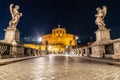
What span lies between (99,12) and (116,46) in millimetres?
7859

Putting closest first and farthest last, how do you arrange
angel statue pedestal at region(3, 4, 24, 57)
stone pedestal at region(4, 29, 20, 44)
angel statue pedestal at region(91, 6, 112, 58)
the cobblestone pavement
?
the cobblestone pavement → angel statue pedestal at region(3, 4, 24, 57) → stone pedestal at region(4, 29, 20, 44) → angel statue pedestal at region(91, 6, 112, 58)

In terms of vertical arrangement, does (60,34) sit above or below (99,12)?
above

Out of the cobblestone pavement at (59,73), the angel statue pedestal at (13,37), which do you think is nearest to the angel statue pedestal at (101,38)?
the cobblestone pavement at (59,73)

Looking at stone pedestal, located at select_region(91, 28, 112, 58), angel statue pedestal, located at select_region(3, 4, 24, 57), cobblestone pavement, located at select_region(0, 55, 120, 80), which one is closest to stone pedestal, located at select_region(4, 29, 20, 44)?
angel statue pedestal, located at select_region(3, 4, 24, 57)

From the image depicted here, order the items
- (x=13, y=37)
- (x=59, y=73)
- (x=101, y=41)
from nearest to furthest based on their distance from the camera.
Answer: (x=59, y=73) → (x=13, y=37) → (x=101, y=41)

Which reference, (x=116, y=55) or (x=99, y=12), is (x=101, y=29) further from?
(x=116, y=55)

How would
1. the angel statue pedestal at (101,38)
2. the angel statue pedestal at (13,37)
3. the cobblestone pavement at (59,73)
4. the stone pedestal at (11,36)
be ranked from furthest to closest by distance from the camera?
the angel statue pedestal at (101,38) < the stone pedestal at (11,36) < the angel statue pedestal at (13,37) < the cobblestone pavement at (59,73)

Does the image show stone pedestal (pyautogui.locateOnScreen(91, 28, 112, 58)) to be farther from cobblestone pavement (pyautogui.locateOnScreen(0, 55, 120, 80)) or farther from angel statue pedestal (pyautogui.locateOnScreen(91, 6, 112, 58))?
cobblestone pavement (pyautogui.locateOnScreen(0, 55, 120, 80))

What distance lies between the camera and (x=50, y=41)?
123 m

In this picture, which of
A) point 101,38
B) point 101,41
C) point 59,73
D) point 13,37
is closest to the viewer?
point 59,73

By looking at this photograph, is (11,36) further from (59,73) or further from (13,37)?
(59,73)

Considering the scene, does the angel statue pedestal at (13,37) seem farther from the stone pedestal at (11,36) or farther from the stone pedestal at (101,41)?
the stone pedestal at (101,41)

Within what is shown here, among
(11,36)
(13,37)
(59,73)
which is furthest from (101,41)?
(59,73)

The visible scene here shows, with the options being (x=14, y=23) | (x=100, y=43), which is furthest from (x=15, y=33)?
(x=100, y=43)
